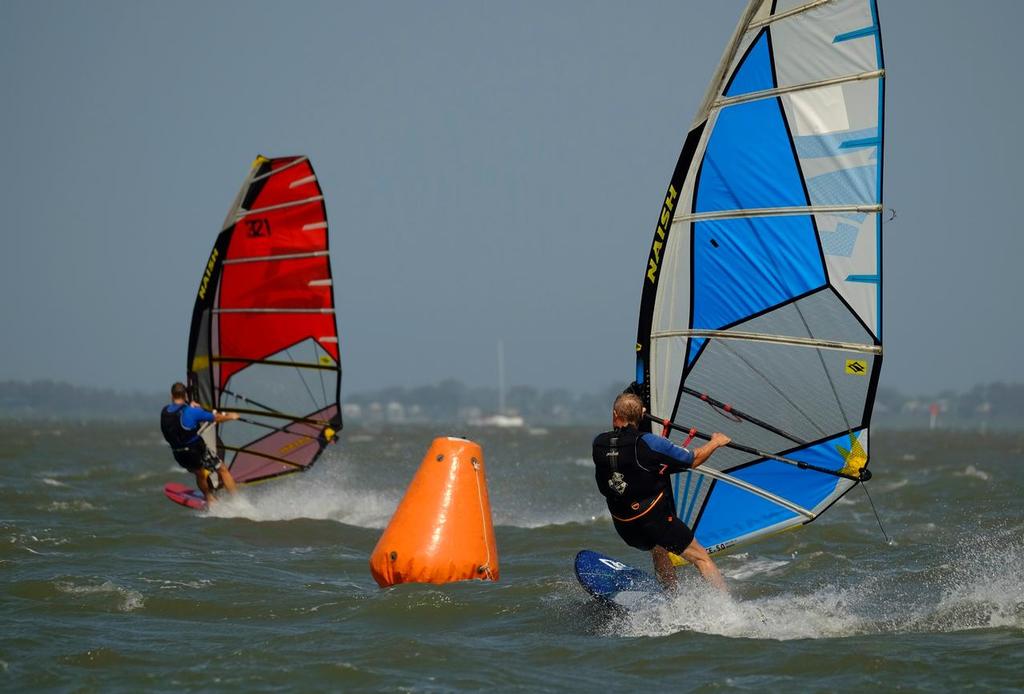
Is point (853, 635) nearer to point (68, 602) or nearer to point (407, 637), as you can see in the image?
point (407, 637)

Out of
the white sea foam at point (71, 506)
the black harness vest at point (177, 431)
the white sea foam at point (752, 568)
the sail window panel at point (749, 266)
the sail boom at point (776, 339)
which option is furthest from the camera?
the white sea foam at point (71, 506)

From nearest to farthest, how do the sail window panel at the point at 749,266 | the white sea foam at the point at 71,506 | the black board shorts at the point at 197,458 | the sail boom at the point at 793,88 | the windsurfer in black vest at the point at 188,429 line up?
1. the sail boom at the point at 793,88
2. the sail window panel at the point at 749,266
3. the windsurfer in black vest at the point at 188,429
4. the black board shorts at the point at 197,458
5. the white sea foam at the point at 71,506

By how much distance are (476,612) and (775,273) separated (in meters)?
2.48

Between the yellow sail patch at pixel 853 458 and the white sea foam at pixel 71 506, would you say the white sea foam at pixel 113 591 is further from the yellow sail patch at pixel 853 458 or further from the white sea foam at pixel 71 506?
the white sea foam at pixel 71 506

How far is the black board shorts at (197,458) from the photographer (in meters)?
11.6

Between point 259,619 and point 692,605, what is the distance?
2.30 meters

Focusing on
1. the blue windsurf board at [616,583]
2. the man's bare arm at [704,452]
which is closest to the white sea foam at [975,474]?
the blue windsurf board at [616,583]

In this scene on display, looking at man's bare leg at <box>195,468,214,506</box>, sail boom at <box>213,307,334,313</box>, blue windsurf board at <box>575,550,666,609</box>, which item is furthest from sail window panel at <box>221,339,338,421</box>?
blue windsurf board at <box>575,550,666,609</box>

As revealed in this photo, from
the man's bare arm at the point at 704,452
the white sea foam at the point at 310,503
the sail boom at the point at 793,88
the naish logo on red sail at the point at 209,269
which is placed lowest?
the white sea foam at the point at 310,503

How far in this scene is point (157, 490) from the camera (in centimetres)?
1549

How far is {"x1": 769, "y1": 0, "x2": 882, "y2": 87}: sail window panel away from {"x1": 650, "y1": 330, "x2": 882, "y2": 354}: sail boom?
4.54 ft

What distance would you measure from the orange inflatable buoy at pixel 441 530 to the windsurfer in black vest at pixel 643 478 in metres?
1.31

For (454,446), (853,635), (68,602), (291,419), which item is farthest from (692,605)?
(291,419)

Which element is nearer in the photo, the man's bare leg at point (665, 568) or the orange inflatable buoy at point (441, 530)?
the man's bare leg at point (665, 568)
